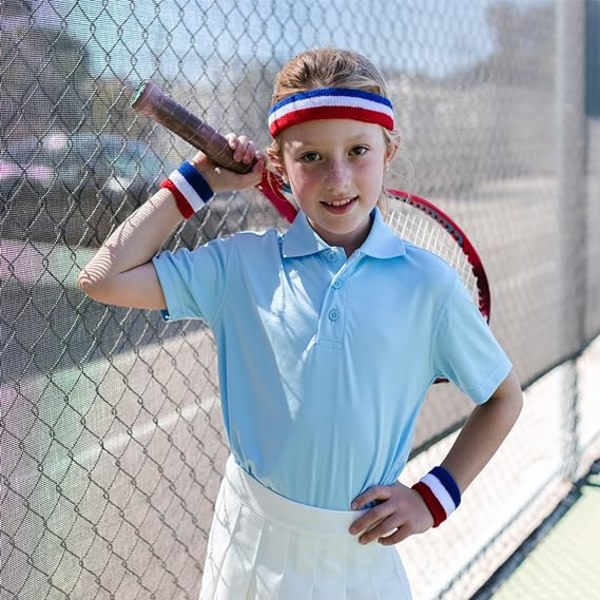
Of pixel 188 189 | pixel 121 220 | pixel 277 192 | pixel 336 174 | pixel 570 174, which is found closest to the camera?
pixel 336 174

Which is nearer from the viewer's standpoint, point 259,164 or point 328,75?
point 328,75

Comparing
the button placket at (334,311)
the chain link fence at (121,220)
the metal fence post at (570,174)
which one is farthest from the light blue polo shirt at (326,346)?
the metal fence post at (570,174)

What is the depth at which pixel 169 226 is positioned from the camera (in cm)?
173

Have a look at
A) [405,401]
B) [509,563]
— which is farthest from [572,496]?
[405,401]

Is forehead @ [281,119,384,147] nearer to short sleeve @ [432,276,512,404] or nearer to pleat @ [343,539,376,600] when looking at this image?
short sleeve @ [432,276,512,404]

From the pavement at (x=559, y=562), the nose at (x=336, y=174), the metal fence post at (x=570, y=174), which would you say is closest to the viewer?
the nose at (x=336, y=174)

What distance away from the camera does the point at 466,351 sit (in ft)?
5.72

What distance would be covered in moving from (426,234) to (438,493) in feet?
3.13

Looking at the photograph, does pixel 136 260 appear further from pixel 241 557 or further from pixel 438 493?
pixel 438 493

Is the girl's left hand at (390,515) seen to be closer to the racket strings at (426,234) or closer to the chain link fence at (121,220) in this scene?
the chain link fence at (121,220)

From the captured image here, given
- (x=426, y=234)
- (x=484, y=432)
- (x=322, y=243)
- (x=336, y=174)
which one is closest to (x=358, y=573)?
(x=484, y=432)

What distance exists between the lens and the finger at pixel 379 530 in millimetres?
1687

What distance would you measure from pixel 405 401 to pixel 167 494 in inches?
32.6

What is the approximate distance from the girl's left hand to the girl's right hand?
2.07 feet
